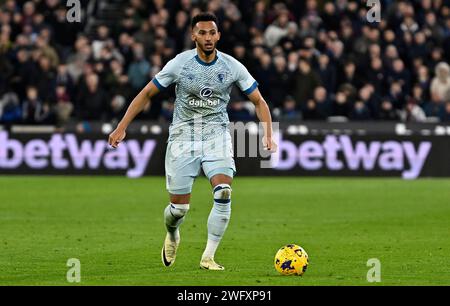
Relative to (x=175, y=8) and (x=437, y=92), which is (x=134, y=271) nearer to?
(x=437, y=92)

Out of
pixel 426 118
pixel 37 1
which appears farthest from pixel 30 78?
pixel 426 118

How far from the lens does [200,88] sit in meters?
11.3

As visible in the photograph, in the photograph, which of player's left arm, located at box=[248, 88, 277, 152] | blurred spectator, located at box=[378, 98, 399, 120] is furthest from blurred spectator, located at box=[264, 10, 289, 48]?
player's left arm, located at box=[248, 88, 277, 152]

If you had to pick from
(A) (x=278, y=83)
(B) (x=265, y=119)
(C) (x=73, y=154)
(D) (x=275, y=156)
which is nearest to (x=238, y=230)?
(B) (x=265, y=119)

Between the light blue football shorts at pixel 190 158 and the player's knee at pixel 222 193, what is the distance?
0.64ft

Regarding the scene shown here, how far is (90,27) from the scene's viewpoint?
30.7 metres

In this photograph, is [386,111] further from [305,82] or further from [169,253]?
[169,253]

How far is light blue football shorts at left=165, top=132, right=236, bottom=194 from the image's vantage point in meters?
11.3

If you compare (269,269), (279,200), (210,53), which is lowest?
(279,200)

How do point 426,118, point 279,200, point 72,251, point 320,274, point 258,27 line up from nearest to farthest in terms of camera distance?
point 320,274
point 72,251
point 279,200
point 426,118
point 258,27

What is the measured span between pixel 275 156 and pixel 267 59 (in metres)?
2.51

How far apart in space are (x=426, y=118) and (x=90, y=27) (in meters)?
9.46

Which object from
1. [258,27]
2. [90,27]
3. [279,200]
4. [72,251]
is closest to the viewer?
[72,251]

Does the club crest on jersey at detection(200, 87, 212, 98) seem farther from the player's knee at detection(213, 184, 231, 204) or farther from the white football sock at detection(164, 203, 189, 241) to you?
the white football sock at detection(164, 203, 189, 241)
